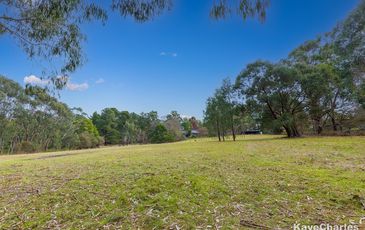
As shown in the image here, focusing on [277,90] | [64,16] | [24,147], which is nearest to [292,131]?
[277,90]

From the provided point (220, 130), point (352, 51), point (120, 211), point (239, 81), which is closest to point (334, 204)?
A: point (120, 211)

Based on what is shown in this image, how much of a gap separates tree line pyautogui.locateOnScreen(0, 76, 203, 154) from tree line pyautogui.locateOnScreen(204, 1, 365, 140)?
708 inches

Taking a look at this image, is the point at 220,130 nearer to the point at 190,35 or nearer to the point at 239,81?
the point at 239,81

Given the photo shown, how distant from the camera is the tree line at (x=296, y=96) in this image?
756 inches

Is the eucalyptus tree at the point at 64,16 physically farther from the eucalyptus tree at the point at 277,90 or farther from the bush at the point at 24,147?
the bush at the point at 24,147

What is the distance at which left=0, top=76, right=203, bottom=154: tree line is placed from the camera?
25.7 metres

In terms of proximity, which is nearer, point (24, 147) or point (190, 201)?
point (190, 201)

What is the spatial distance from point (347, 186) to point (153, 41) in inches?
195

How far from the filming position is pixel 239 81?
2227 centimetres

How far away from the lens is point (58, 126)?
3136 cm

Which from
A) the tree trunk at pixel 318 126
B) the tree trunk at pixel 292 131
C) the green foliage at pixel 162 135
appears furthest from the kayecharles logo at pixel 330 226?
the green foliage at pixel 162 135

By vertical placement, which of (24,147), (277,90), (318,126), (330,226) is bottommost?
(330,226)

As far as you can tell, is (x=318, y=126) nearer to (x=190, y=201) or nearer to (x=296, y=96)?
(x=296, y=96)

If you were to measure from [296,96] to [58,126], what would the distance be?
3130 cm
